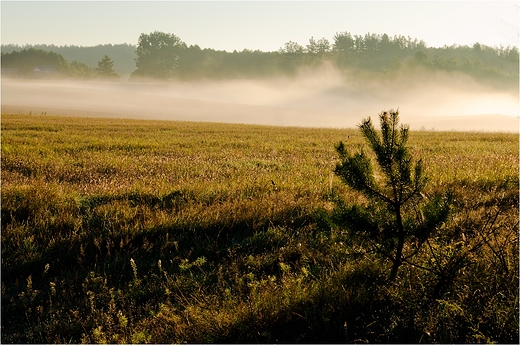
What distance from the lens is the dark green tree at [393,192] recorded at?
3285 mm

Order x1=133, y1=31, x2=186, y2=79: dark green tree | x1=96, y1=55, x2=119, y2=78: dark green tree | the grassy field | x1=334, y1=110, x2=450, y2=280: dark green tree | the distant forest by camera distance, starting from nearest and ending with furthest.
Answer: the grassy field
x1=334, y1=110, x2=450, y2=280: dark green tree
the distant forest
x1=133, y1=31, x2=186, y2=79: dark green tree
x1=96, y1=55, x2=119, y2=78: dark green tree

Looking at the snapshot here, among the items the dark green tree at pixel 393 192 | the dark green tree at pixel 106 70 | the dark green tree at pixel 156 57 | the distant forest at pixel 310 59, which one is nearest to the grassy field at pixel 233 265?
the dark green tree at pixel 393 192

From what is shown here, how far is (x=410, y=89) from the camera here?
343 feet

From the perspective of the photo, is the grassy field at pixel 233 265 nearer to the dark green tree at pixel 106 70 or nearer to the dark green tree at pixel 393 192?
the dark green tree at pixel 393 192

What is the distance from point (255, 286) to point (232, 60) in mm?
132433

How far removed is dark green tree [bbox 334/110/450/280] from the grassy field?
21cm

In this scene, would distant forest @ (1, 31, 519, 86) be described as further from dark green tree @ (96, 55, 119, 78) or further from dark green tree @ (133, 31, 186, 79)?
dark green tree @ (96, 55, 119, 78)

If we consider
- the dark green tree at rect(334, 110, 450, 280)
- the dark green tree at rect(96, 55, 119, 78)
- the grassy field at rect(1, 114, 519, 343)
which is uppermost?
the dark green tree at rect(96, 55, 119, 78)

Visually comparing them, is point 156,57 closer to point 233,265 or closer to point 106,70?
point 106,70

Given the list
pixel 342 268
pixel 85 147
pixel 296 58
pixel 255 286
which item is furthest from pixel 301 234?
pixel 296 58

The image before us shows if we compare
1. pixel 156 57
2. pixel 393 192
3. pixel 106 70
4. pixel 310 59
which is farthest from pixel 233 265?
pixel 106 70

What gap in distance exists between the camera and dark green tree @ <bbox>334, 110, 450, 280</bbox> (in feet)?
10.8

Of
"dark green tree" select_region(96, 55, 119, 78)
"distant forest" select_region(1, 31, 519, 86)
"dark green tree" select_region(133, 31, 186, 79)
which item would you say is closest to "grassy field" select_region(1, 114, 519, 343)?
"distant forest" select_region(1, 31, 519, 86)

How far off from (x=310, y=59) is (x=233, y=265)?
10478 centimetres
